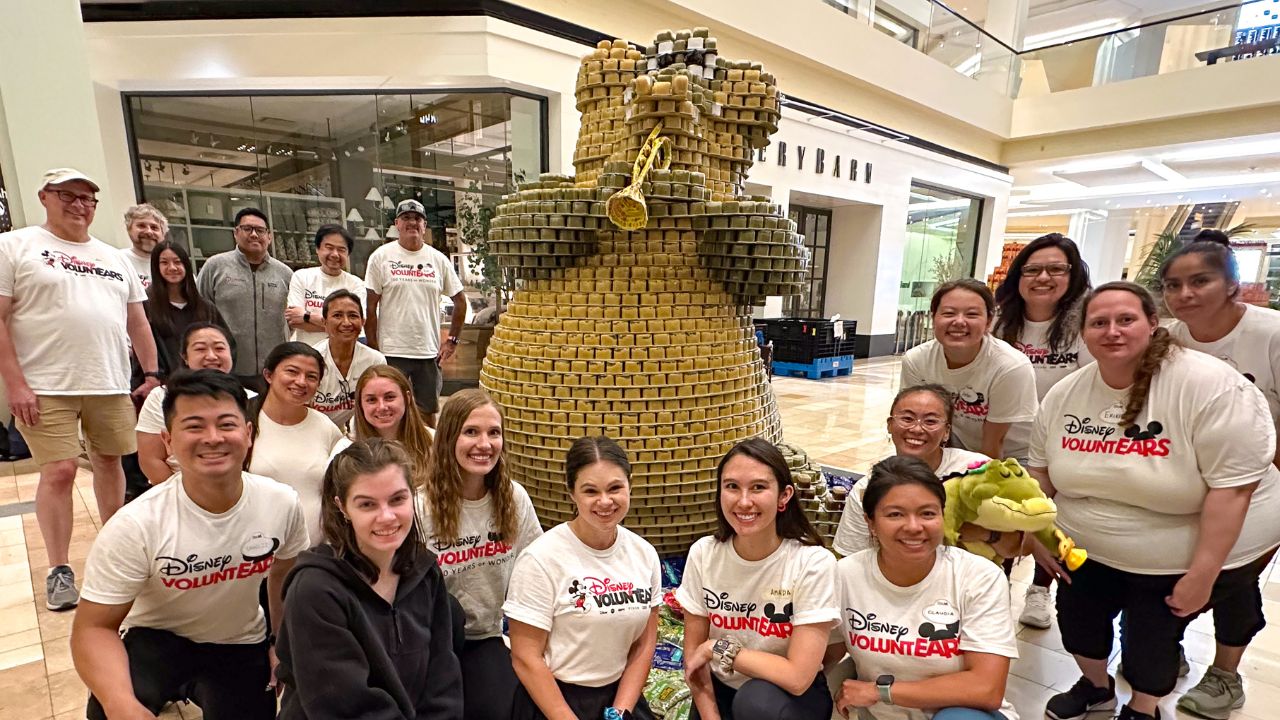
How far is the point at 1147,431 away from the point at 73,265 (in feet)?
13.8

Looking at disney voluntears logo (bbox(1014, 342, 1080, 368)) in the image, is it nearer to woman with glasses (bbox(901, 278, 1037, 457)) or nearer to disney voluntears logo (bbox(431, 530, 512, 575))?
woman with glasses (bbox(901, 278, 1037, 457))

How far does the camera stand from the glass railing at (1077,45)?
9.09 m

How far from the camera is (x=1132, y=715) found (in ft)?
6.79

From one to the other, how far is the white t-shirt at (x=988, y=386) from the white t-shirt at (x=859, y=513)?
0.45 meters

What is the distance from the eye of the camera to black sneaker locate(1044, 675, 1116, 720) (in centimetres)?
218

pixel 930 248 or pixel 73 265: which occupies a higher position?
pixel 930 248

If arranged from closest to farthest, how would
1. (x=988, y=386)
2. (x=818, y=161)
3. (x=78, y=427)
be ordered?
(x=988, y=386)
(x=78, y=427)
(x=818, y=161)

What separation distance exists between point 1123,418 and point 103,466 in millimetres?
4181

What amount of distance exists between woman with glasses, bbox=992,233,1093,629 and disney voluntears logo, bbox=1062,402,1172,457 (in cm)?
59

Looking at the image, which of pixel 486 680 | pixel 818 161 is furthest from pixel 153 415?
pixel 818 161

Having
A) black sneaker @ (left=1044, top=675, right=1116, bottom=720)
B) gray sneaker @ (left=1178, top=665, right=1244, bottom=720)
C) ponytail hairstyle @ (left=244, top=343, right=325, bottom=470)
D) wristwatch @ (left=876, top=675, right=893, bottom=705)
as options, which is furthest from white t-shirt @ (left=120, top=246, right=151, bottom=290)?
A: gray sneaker @ (left=1178, top=665, right=1244, bottom=720)

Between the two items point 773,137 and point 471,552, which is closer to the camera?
point 471,552

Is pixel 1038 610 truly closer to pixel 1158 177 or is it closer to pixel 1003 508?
pixel 1003 508

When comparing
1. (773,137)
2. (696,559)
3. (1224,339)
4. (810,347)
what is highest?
(773,137)
